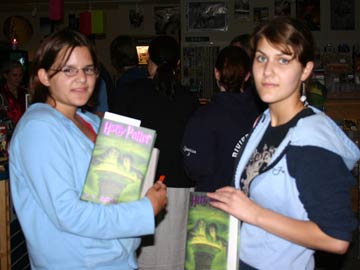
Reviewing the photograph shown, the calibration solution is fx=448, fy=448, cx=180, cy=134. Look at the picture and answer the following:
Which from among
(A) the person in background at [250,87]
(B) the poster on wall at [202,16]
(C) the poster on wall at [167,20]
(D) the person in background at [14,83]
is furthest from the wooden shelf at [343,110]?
(C) the poster on wall at [167,20]

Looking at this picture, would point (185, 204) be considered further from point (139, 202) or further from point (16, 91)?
point (16, 91)

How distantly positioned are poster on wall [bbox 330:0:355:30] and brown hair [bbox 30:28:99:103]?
541cm

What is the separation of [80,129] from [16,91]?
4.21 metres

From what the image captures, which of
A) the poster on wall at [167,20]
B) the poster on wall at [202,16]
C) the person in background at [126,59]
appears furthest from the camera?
the poster on wall at [167,20]

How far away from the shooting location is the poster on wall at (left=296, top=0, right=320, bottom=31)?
6207mm

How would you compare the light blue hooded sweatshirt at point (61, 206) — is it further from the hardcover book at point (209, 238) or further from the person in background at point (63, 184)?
the hardcover book at point (209, 238)

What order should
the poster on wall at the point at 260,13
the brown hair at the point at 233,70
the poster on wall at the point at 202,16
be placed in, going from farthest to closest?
the poster on wall at the point at 260,13
the poster on wall at the point at 202,16
the brown hair at the point at 233,70

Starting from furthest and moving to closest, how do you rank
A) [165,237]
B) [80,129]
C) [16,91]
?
[16,91] → [165,237] → [80,129]

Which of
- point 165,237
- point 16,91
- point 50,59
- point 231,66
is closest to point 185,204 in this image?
point 165,237

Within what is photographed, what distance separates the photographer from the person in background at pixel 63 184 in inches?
50.6

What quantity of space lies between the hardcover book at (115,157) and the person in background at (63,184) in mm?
43

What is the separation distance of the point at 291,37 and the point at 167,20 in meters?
7.90

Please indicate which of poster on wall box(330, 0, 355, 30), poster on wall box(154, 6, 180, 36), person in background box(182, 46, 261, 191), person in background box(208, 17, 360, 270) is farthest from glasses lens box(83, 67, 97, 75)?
poster on wall box(154, 6, 180, 36)

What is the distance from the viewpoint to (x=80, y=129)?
1.51 m
